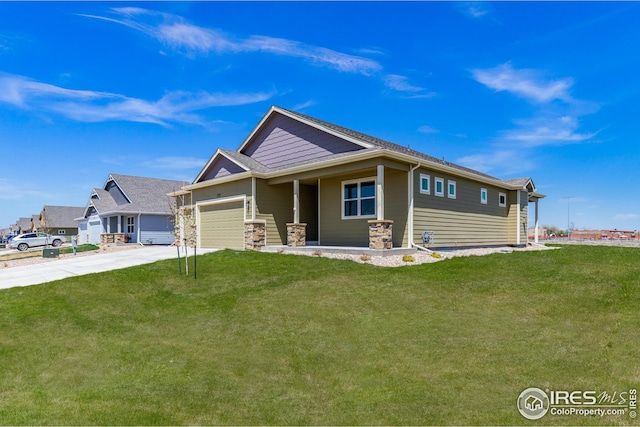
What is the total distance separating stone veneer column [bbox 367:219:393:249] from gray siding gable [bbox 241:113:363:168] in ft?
10.7

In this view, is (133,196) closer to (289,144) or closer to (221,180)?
(221,180)

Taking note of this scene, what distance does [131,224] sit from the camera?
102ft

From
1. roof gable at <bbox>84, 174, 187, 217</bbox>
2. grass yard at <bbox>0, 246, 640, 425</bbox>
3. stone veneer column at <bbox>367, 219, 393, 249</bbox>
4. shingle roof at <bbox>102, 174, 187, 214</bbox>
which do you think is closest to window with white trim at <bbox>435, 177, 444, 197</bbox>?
stone veneer column at <bbox>367, 219, 393, 249</bbox>

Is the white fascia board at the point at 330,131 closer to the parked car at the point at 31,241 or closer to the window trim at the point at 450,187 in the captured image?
the window trim at the point at 450,187

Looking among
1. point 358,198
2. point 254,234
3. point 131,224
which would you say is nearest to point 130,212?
point 131,224

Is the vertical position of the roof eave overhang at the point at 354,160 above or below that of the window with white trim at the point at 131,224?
above

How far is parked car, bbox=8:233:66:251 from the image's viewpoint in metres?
32.9

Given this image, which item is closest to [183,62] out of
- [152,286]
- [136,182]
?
[152,286]

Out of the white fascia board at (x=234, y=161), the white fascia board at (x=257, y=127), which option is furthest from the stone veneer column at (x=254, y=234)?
the white fascia board at (x=257, y=127)

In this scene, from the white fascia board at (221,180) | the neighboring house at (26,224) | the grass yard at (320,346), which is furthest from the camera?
the neighboring house at (26,224)

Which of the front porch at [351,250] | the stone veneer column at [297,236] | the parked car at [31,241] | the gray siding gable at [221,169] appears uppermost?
the gray siding gable at [221,169]

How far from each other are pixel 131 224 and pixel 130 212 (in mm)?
1862

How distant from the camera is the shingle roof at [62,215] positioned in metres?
54.8

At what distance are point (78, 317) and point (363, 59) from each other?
13.4m
